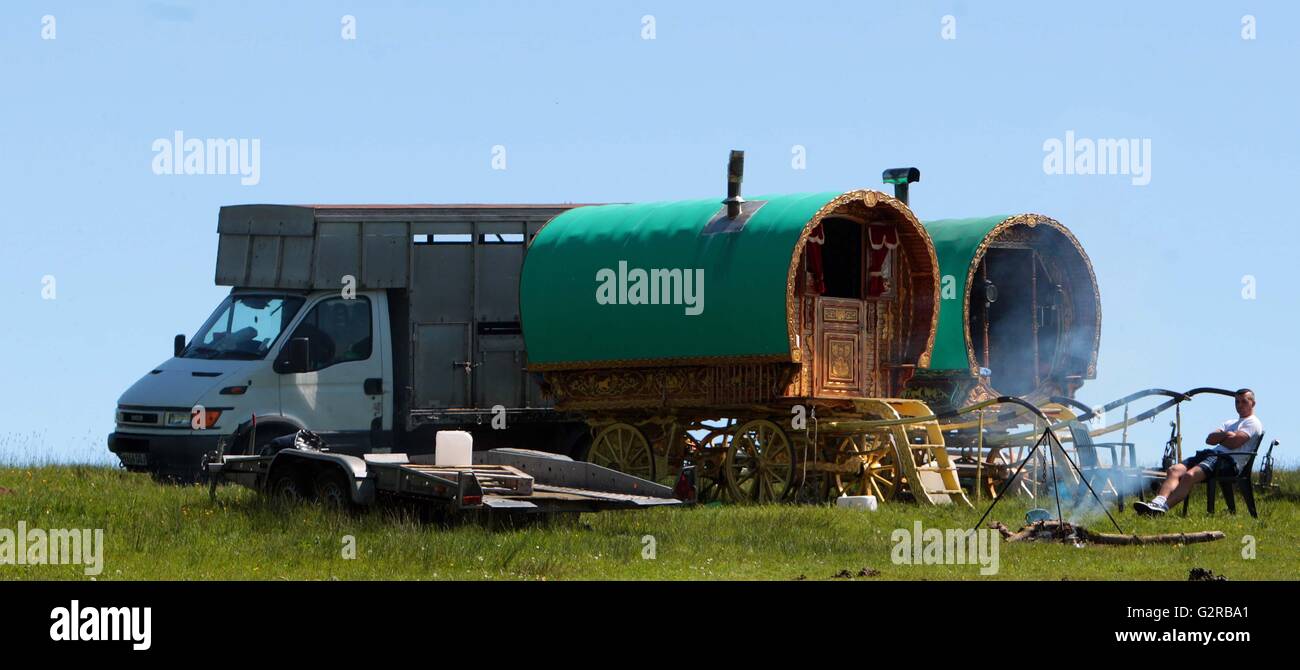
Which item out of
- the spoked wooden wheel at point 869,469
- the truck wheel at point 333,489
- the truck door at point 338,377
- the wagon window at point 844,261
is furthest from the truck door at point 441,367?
the truck wheel at point 333,489

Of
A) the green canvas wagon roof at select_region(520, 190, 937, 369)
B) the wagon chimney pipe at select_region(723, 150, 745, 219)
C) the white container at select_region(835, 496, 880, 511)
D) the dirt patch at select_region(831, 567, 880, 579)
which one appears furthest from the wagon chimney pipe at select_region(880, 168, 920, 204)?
the dirt patch at select_region(831, 567, 880, 579)

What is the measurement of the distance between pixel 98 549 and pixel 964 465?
12121 mm

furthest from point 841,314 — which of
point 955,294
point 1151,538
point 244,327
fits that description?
point 244,327

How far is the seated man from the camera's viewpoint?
19.5 metres

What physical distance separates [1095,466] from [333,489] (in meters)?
9.14

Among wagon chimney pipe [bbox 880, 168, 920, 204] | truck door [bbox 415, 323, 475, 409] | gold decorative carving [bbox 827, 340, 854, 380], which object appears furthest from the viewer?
wagon chimney pipe [bbox 880, 168, 920, 204]

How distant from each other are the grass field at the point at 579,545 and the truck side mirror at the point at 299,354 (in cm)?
265

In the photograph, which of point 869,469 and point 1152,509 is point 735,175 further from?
point 1152,509

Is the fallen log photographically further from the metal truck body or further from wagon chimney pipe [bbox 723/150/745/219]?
the metal truck body

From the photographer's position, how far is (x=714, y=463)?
23.5 meters

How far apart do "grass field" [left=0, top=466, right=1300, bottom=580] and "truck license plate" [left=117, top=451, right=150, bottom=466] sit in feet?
6.96

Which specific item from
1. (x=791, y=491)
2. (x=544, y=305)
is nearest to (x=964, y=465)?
(x=791, y=491)
